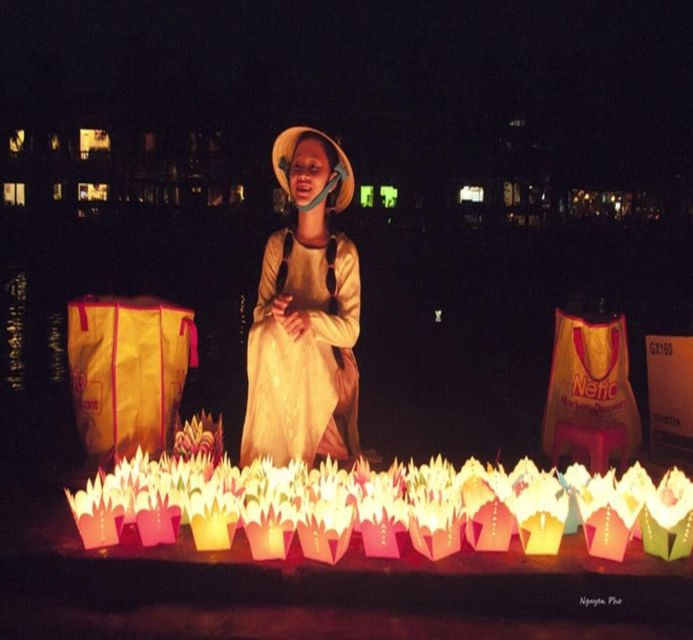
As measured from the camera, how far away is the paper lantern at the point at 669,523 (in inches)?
153

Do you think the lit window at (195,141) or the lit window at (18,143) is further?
the lit window at (18,143)

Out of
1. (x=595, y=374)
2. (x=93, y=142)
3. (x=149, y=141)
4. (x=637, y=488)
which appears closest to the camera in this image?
(x=637, y=488)

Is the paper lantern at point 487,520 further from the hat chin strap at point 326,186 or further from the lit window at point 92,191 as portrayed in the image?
the lit window at point 92,191

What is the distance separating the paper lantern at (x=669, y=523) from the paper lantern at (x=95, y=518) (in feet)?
7.58

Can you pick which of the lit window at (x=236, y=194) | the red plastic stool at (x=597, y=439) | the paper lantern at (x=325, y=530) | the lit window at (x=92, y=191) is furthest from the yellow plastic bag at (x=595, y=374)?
the lit window at (x=92, y=191)

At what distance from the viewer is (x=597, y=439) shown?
5.53m

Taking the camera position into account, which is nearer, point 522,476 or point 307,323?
point 522,476

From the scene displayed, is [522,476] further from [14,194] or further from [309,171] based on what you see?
[14,194]

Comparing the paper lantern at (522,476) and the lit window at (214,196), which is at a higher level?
the lit window at (214,196)

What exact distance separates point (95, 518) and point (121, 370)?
4.49 feet

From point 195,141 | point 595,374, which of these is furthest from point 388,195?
point 595,374

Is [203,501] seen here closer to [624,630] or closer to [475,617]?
[475,617]

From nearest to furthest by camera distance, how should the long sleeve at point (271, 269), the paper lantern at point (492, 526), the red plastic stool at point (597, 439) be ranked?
the paper lantern at point (492, 526) < the long sleeve at point (271, 269) < the red plastic stool at point (597, 439)

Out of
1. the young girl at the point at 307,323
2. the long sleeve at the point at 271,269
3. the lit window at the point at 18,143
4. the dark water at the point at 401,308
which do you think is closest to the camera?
the young girl at the point at 307,323
